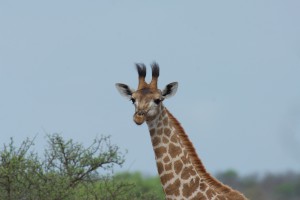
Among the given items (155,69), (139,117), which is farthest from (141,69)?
(139,117)

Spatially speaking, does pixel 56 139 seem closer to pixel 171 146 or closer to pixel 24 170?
pixel 24 170

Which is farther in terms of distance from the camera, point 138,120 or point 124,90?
point 124,90

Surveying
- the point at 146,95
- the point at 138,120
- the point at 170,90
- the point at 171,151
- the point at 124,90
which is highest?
the point at 124,90

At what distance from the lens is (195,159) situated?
660 inches

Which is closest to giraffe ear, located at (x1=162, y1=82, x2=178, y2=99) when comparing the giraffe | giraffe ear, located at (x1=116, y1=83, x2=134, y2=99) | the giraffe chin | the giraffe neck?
the giraffe

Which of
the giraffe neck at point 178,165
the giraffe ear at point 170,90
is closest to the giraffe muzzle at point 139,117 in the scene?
the giraffe neck at point 178,165

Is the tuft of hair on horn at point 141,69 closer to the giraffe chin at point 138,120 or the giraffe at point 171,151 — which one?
the giraffe at point 171,151

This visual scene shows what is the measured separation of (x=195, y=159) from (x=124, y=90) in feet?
5.25

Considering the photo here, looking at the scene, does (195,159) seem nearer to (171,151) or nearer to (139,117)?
(171,151)

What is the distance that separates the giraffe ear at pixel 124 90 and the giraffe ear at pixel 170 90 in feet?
1.93

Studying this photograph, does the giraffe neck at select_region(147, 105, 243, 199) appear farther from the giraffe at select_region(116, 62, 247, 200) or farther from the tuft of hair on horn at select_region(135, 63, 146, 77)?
the tuft of hair on horn at select_region(135, 63, 146, 77)

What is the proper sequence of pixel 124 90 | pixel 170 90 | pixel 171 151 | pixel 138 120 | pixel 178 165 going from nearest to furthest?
pixel 138 120, pixel 178 165, pixel 171 151, pixel 170 90, pixel 124 90

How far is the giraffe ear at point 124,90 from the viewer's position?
1712cm

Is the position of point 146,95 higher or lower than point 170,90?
lower
